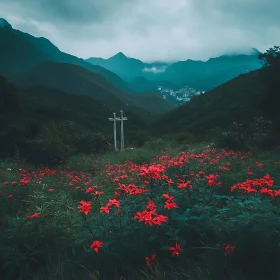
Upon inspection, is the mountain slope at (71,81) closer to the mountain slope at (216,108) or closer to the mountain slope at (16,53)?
the mountain slope at (16,53)

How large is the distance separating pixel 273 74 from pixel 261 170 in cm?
746

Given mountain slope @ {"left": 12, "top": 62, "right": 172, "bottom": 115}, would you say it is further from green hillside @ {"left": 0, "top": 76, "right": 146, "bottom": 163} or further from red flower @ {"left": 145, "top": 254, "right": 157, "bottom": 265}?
red flower @ {"left": 145, "top": 254, "right": 157, "bottom": 265}

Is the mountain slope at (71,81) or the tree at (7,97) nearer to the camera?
the tree at (7,97)

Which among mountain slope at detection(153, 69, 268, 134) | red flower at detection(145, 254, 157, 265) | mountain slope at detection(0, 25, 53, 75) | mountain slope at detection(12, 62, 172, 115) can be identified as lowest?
red flower at detection(145, 254, 157, 265)

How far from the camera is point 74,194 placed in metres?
5.66

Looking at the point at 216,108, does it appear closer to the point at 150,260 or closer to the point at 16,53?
the point at 150,260

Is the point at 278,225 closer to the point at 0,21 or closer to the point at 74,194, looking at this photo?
the point at 74,194

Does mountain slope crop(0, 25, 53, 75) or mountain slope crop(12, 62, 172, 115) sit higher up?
mountain slope crop(0, 25, 53, 75)

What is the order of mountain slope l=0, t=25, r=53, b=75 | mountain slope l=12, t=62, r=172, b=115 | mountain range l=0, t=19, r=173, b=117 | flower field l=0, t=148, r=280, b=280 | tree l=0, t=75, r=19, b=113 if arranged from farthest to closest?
mountain slope l=0, t=25, r=53, b=75 < mountain range l=0, t=19, r=173, b=117 < mountain slope l=12, t=62, r=172, b=115 < tree l=0, t=75, r=19, b=113 < flower field l=0, t=148, r=280, b=280

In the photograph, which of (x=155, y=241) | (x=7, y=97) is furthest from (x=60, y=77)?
(x=155, y=241)

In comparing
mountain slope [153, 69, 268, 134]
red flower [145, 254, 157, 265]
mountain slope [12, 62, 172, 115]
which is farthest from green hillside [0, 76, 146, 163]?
mountain slope [12, 62, 172, 115]

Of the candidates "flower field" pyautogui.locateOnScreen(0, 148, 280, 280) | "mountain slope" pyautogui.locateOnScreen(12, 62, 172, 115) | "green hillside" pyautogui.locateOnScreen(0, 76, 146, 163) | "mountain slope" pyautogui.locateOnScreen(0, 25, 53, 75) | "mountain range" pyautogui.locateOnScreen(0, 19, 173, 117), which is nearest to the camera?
"flower field" pyautogui.locateOnScreen(0, 148, 280, 280)

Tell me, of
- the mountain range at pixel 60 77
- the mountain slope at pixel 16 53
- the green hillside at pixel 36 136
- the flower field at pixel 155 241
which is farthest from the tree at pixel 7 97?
the mountain slope at pixel 16 53

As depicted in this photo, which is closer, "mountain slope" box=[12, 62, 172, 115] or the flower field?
the flower field
